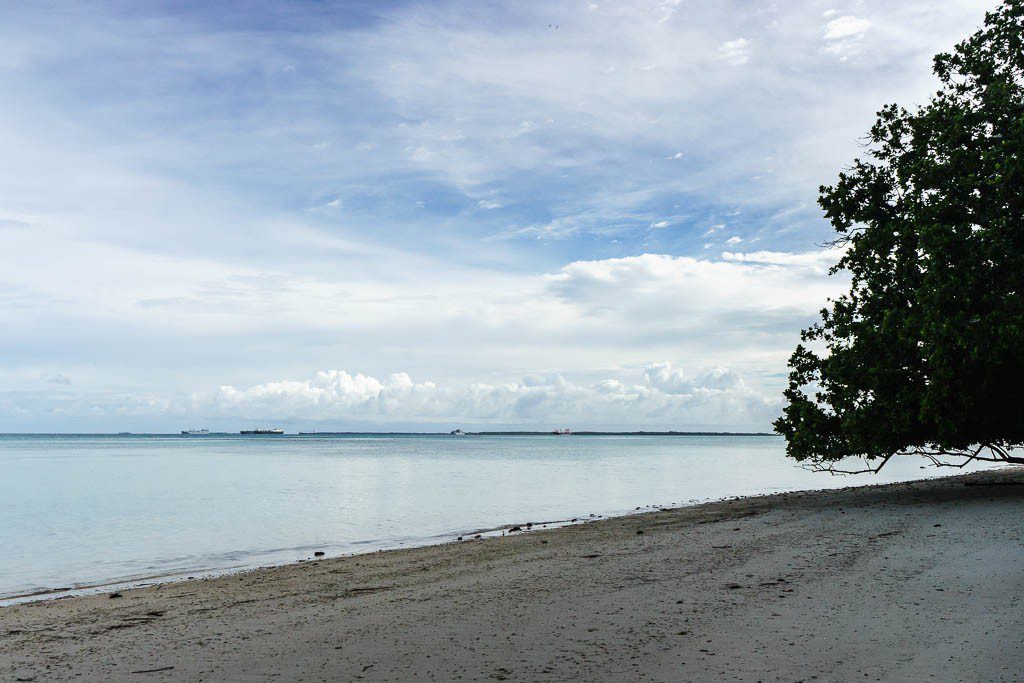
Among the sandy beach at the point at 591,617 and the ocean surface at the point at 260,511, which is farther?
the ocean surface at the point at 260,511

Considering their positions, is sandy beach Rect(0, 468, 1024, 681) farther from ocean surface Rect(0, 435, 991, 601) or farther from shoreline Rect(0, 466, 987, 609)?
ocean surface Rect(0, 435, 991, 601)

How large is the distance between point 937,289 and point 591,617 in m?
14.1

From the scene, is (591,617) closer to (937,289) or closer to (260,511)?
(937,289)

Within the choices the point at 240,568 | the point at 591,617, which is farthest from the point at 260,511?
the point at 591,617

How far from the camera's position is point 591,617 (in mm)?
7910

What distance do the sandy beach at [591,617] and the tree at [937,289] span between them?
498cm

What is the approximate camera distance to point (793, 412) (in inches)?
826

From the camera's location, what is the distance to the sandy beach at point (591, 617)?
20.4ft

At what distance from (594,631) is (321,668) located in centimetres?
268

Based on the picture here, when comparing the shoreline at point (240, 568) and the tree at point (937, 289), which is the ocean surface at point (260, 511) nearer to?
the shoreline at point (240, 568)

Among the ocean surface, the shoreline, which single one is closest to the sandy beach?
the shoreline

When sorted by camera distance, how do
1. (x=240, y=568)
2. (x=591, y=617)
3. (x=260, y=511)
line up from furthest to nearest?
(x=260, y=511) → (x=240, y=568) → (x=591, y=617)

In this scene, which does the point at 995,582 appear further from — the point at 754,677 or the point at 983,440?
the point at 983,440

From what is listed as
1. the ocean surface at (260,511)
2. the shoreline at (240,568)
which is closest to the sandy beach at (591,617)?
the shoreline at (240,568)
